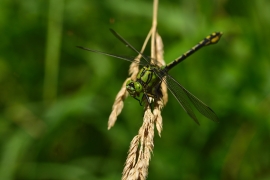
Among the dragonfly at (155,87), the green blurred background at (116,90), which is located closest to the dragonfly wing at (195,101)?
the dragonfly at (155,87)

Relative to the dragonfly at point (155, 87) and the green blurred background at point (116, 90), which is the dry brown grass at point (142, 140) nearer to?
the dragonfly at point (155, 87)

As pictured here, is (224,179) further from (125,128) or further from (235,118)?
(125,128)

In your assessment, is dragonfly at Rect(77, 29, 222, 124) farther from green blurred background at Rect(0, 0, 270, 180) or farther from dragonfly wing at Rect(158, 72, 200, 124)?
green blurred background at Rect(0, 0, 270, 180)

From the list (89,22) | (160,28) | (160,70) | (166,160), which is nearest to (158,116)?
(160,70)

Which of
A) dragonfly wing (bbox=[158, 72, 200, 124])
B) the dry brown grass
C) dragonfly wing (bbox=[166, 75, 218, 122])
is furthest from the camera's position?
dragonfly wing (bbox=[158, 72, 200, 124])

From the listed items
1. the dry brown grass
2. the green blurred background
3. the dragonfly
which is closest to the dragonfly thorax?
the dragonfly
